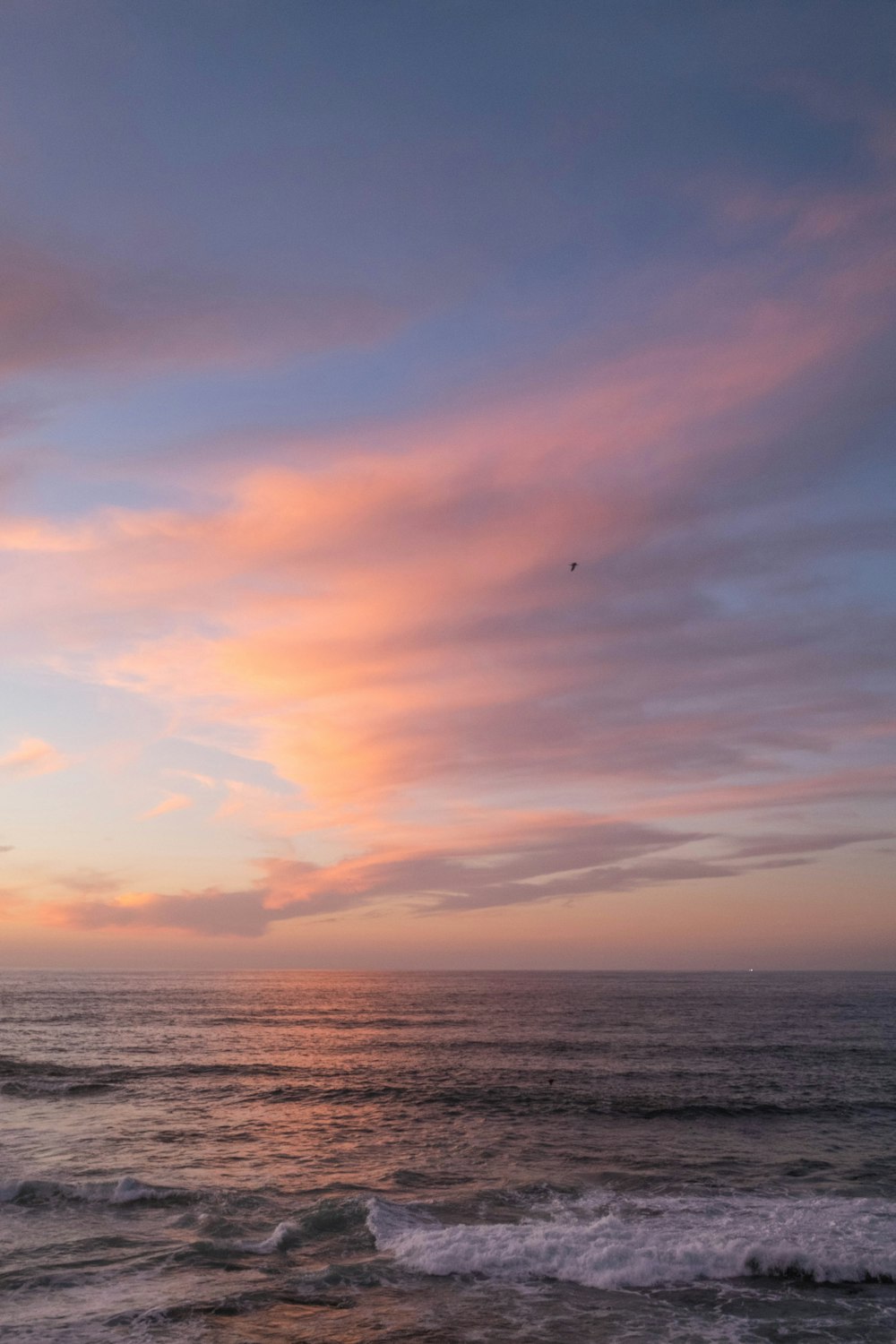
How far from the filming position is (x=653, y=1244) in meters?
19.5

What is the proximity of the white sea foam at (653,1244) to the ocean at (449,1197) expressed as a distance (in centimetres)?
7

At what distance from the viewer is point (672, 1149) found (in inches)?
1184

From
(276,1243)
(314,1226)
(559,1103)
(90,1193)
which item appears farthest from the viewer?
(559,1103)

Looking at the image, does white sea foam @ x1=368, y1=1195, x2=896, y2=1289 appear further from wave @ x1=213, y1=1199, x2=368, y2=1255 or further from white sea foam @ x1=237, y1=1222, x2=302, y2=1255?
white sea foam @ x1=237, y1=1222, x2=302, y2=1255

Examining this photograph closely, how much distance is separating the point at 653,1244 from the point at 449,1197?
6594 millimetres

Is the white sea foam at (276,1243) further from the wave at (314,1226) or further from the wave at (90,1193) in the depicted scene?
the wave at (90,1193)

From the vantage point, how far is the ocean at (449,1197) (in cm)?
1616

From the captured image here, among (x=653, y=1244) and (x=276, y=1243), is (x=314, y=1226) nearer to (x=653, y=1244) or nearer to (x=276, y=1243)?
(x=276, y=1243)

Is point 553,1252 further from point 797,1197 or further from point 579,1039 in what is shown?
point 579,1039

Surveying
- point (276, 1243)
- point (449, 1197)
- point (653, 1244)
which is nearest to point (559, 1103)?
Result: point (449, 1197)

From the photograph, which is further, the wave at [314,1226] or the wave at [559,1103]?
the wave at [559,1103]

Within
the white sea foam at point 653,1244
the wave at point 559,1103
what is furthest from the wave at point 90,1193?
the wave at point 559,1103

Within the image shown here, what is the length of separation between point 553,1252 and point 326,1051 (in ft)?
141

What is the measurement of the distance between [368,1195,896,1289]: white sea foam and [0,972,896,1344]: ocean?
7 centimetres
